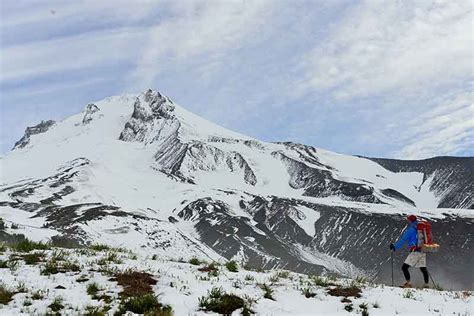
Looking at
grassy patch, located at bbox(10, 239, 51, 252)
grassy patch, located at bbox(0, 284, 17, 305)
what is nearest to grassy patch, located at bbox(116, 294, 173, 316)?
grassy patch, located at bbox(0, 284, 17, 305)

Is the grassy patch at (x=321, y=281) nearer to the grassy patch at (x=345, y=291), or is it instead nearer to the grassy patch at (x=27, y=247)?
the grassy patch at (x=345, y=291)

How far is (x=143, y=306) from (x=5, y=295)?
2955 millimetres

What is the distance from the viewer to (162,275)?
45.8 feet

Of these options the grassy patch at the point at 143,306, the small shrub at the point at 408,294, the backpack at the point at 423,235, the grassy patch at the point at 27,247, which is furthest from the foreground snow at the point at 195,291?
the backpack at the point at 423,235

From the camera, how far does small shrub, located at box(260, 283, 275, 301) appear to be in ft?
42.7

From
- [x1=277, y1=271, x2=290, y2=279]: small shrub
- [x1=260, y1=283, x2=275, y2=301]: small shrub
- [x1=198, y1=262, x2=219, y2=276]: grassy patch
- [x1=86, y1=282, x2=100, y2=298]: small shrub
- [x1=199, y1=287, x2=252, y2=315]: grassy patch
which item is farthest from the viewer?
[x1=277, y1=271, x2=290, y2=279]: small shrub

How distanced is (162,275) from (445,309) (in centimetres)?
717

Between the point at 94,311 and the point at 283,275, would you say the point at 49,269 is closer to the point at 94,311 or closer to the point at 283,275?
the point at 94,311

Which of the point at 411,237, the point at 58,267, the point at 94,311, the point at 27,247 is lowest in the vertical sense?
the point at 94,311

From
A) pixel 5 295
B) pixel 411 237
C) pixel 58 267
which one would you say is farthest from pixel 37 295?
pixel 411 237

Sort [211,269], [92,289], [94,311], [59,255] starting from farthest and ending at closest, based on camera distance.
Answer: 1. [211,269]
2. [59,255]
3. [92,289]
4. [94,311]

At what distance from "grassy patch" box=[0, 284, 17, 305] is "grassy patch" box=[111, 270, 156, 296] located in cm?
238

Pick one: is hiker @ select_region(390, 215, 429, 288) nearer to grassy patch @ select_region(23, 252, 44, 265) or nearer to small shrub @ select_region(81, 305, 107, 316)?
small shrub @ select_region(81, 305, 107, 316)

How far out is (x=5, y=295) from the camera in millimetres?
11398
